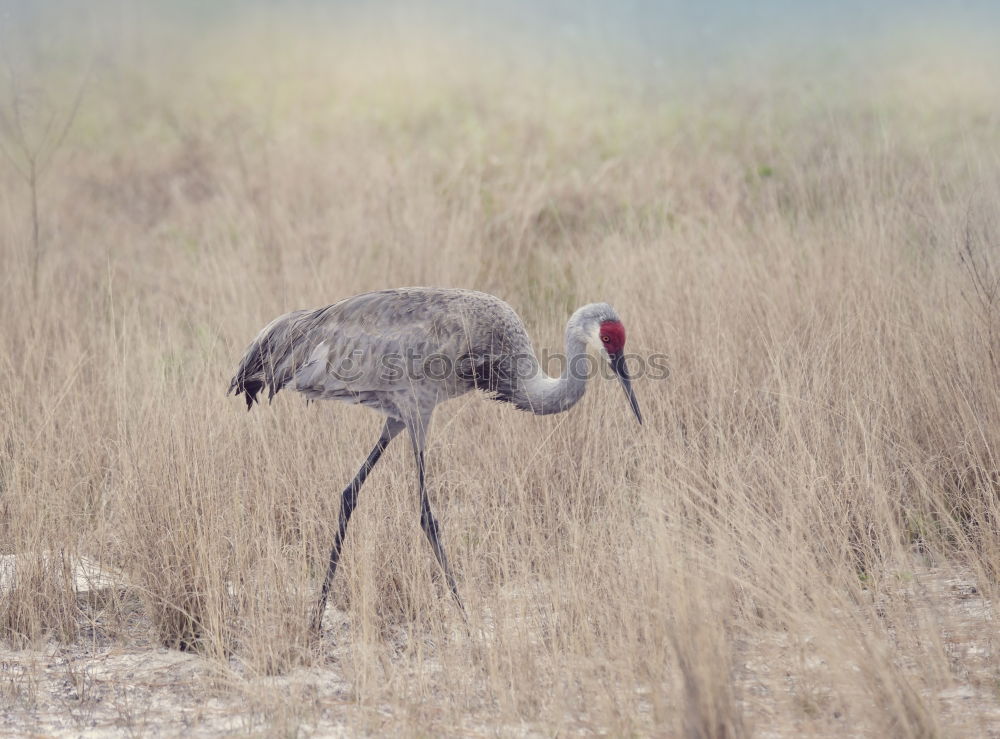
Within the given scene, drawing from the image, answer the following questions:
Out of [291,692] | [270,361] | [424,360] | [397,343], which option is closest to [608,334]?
[424,360]

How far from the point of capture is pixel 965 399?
4664mm

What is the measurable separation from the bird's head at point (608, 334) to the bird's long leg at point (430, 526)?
2.73 feet

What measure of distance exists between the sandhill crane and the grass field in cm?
30

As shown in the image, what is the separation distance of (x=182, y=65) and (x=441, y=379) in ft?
52.0

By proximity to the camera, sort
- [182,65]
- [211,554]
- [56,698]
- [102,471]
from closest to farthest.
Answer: [56,698] < [211,554] < [102,471] < [182,65]

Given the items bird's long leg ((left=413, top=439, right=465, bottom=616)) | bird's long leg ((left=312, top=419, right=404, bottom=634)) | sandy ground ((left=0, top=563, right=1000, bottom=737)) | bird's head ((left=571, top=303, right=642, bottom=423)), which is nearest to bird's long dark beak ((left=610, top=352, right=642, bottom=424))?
bird's head ((left=571, top=303, right=642, bottom=423))

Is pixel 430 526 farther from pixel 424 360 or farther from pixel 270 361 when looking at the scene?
pixel 270 361

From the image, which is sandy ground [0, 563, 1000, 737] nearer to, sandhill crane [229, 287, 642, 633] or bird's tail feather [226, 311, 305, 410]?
sandhill crane [229, 287, 642, 633]

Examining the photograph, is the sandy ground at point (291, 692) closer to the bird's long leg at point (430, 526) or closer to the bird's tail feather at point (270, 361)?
the bird's long leg at point (430, 526)

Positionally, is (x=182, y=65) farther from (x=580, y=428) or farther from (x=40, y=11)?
(x=580, y=428)

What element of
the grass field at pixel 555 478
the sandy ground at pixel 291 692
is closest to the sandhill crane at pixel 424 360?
the grass field at pixel 555 478

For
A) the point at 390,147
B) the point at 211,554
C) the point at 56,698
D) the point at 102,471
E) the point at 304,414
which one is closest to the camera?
the point at 56,698

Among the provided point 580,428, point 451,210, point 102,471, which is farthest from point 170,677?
point 451,210

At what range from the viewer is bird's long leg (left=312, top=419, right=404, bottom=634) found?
4164mm
